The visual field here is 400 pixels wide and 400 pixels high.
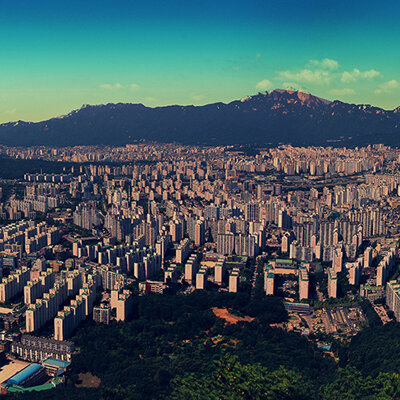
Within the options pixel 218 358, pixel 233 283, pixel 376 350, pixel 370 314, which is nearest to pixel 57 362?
pixel 218 358

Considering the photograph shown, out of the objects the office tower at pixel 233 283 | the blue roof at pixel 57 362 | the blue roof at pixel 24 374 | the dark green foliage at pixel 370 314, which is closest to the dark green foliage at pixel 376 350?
the dark green foliage at pixel 370 314

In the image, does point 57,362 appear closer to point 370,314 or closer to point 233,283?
point 233,283

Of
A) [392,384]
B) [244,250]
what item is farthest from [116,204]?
[392,384]

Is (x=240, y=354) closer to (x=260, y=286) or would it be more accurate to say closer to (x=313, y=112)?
(x=260, y=286)

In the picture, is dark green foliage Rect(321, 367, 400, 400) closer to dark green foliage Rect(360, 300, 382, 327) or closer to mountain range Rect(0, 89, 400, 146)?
dark green foliage Rect(360, 300, 382, 327)

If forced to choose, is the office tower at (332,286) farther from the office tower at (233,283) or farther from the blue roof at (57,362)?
the blue roof at (57,362)
